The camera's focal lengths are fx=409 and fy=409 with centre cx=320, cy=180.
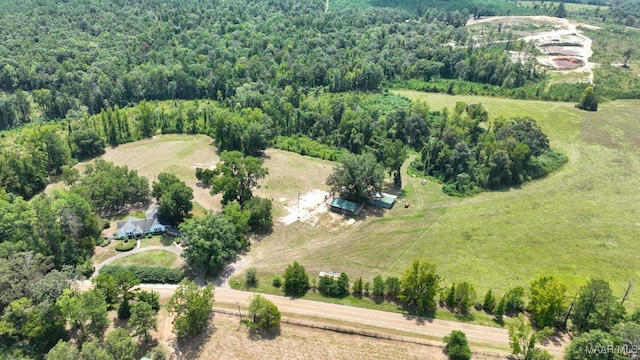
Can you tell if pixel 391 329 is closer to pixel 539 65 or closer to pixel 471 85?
pixel 471 85

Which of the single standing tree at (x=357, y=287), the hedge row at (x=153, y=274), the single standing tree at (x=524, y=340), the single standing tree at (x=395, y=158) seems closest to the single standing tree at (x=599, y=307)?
the single standing tree at (x=524, y=340)

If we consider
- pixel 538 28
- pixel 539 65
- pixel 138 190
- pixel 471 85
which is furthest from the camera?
pixel 538 28

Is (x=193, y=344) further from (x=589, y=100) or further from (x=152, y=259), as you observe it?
(x=589, y=100)

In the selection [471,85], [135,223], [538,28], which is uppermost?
[538,28]

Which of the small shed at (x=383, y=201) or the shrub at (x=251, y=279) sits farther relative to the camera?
the small shed at (x=383, y=201)

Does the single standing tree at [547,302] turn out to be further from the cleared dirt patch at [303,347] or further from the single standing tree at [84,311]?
the single standing tree at [84,311]

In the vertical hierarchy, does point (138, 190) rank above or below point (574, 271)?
above

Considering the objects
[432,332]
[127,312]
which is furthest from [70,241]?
[432,332]

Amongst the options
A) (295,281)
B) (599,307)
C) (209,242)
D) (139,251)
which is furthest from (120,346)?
(599,307)
